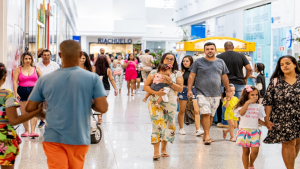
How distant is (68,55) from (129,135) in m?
4.40

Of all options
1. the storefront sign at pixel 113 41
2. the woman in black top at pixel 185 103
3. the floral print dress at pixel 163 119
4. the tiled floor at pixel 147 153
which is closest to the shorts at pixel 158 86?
the floral print dress at pixel 163 119

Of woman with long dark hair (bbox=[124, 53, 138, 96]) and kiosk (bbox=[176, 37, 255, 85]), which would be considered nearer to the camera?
kiosk (bbox=[176, 37, 255, 85])

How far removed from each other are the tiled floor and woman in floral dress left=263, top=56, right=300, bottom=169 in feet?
2.57

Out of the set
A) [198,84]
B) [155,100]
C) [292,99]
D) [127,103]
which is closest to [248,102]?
[292,99]

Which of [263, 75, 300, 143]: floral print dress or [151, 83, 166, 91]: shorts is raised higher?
[151, 83, 166, 91]: shorts

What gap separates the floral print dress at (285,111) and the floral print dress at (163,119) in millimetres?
1396

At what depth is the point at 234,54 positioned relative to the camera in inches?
297

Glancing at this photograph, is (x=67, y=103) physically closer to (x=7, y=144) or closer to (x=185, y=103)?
(x=7, y=144)

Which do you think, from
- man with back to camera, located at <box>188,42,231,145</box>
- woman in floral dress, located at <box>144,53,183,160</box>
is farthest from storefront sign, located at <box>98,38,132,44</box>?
woman in floral dress, located at <box>144,53,183,160</box>

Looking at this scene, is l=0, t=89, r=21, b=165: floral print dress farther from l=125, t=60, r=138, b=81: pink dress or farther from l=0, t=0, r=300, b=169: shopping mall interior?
l=125, t=60, r=138, b=81: pink dress

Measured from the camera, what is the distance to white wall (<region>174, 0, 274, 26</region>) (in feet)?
51.9

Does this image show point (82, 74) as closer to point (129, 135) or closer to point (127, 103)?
point (129, 135)

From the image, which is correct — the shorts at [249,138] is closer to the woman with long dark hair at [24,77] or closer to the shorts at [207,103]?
the shorts at [207,103]

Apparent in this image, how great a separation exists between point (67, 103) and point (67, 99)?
0.03m
